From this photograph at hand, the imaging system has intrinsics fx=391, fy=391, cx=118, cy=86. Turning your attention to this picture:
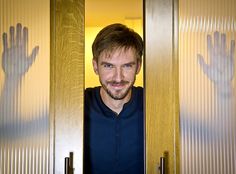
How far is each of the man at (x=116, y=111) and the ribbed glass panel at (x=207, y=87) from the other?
20 cm

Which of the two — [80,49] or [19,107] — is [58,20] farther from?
[19,107]

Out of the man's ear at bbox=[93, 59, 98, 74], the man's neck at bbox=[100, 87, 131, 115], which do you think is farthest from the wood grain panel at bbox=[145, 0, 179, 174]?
the man's ear at bbox=[93, 59, 98, 74]

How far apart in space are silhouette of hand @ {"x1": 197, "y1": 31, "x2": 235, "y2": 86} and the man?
0.99ft

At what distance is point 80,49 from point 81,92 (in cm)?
19

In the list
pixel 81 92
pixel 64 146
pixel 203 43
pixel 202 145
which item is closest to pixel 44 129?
pixel 64 146

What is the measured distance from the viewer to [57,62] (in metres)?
1.72

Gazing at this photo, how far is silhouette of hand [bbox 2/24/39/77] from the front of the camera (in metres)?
1.74

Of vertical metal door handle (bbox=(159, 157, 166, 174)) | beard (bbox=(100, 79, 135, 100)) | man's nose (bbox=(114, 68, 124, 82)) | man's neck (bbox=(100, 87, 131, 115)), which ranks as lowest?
vertical metal door handle (bbox=(159, 157, 166, 174))

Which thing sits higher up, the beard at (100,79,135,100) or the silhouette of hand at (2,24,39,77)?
the silhouette of hand at (2,24,39,77)

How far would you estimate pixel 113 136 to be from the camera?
170cm

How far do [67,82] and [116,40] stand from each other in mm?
282

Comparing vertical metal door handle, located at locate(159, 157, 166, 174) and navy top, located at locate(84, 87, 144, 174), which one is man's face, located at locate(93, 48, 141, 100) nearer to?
navy top, located at locate(84, 87, 144, 174)

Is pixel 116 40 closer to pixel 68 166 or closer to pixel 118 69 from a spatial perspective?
pixel 118 69

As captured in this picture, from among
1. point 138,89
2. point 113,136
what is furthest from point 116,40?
point 113,136
